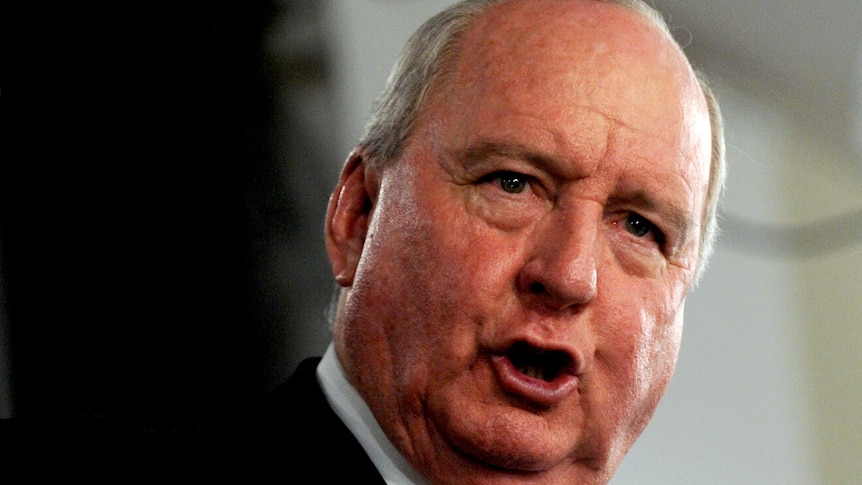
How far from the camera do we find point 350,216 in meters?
1.70

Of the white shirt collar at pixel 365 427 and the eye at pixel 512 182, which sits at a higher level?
the eye at pixel 512 182

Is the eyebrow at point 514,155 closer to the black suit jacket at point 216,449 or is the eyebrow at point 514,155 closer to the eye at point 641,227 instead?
the eye at point 641,227

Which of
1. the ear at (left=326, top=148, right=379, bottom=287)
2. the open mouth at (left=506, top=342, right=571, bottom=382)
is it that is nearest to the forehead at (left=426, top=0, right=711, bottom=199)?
the ear at (left=326, top=148, right=379, bottom=287)

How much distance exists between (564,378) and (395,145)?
1.41ft

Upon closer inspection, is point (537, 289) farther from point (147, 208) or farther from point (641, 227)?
point (147, 208)

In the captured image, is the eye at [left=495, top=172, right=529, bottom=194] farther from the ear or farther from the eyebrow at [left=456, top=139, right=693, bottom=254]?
the ear

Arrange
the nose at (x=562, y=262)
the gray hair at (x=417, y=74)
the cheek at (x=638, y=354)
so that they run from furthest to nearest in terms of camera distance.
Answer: the gray hair at (x=417, y=74) < the cheek at (x=638, y=354) < the nose at (x=562, y=262)

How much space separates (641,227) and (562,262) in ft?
0.78

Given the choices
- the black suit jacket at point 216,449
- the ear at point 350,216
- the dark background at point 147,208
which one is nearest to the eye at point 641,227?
the ear at point 350,216

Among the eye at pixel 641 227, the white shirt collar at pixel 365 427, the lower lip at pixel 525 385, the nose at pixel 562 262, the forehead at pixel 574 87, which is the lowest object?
the white shirt collar at pixel 365 427

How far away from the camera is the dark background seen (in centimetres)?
175

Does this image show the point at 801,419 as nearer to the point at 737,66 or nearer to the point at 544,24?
the point at 737,66

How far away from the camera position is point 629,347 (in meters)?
1.55

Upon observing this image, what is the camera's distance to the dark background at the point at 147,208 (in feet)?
5.73
